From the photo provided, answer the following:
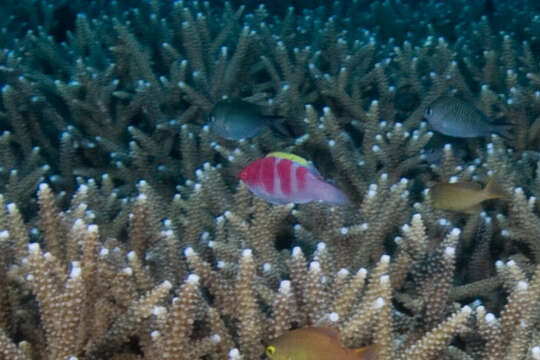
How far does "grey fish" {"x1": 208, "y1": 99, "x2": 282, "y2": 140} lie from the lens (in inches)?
145

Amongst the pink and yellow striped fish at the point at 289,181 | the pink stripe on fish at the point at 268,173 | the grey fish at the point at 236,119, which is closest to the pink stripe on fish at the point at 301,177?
the pink and yellow striped fish at the point at 289,181

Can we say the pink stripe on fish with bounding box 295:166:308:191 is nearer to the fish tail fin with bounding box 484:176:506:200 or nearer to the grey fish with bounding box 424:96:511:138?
the fish tail fin with bounding box 484:176:506:200

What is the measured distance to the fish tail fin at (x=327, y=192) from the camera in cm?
226

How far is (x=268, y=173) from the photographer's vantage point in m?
2.44

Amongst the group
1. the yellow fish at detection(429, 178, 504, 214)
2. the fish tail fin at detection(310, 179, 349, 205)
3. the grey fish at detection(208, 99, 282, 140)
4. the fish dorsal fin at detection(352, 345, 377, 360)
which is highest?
the fish tail fin at detection(310, 179, 349, 205)

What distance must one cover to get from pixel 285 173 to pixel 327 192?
0.77ft

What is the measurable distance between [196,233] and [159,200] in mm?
453

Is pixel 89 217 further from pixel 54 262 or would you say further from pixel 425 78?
pixel 425 78

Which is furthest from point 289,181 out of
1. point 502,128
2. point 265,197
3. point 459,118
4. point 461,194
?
point 502,128

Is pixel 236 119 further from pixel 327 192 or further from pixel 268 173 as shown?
pixel 327 192

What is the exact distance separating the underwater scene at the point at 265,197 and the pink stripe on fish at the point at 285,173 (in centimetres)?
1

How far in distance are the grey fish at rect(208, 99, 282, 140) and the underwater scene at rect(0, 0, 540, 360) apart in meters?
0.01

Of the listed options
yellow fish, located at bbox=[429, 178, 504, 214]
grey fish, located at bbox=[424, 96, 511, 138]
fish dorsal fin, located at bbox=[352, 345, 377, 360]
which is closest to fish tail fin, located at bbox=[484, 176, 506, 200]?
yellow fish, located at bbox=[429, 178, 504, 214]

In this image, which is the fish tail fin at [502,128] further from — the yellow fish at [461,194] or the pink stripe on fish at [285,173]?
the pink stripe on fish at [285,173]
